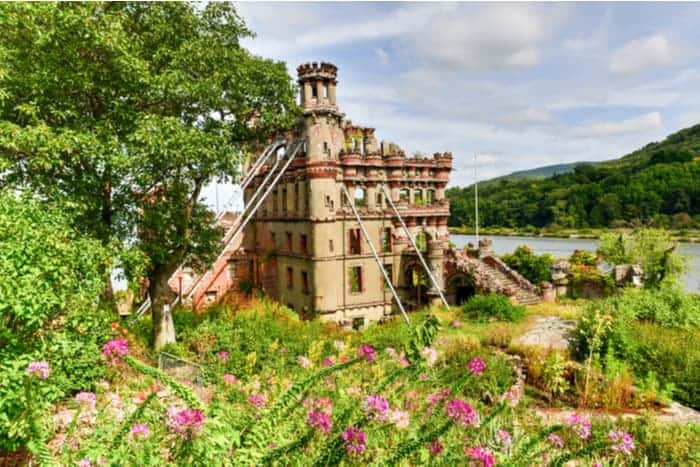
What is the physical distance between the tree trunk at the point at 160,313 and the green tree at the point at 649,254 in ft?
92.2

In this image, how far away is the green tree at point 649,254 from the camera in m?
26.9

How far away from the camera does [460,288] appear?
29.5 m

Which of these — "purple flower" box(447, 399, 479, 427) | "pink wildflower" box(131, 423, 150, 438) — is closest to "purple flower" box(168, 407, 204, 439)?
"pink wildflower" box(131, 423, 150, 438)

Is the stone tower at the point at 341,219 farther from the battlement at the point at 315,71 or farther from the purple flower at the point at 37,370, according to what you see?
the purple flower at the point at 37,370

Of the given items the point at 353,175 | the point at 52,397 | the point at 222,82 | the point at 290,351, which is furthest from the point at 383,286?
the point at 52,397

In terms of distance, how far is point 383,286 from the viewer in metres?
28.5

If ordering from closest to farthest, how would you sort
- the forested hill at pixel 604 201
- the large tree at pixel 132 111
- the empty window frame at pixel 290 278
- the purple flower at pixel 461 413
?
the purple flower at pixel 461 413 < the large tree at pixel 132 111 < the empty window frame at pixel 290 278 < the forested hill at pixel 604 201

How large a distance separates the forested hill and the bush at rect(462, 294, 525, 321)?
1830 inches

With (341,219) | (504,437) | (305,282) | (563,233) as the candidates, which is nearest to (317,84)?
(341,219)

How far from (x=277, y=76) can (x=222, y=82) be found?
7.31ft

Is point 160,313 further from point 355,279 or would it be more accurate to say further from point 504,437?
point 355,279

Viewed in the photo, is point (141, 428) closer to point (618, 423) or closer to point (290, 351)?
point (290, 351)

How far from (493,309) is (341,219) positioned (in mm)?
10626

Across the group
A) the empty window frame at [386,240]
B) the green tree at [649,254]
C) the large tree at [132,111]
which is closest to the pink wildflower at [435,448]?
the large tree at [132,111]
